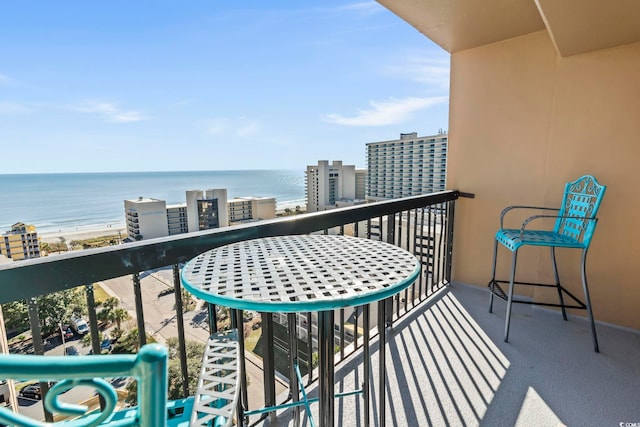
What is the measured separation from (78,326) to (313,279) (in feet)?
5.75

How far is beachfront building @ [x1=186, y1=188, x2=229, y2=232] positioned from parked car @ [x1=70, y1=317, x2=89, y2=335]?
116 inches

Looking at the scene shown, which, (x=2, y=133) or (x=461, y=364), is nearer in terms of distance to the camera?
(x=461, y=364)

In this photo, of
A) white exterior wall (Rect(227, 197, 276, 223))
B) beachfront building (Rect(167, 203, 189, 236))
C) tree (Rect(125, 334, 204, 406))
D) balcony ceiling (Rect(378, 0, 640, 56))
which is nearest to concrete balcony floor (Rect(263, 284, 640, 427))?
tree (Rect(125, 334, 204, 406))

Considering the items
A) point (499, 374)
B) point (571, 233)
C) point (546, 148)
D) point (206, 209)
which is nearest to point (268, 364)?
point (499, 374)

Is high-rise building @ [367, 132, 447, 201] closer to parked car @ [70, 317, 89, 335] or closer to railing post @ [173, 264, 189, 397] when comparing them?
railing post @ [173, 264, 189, 397]

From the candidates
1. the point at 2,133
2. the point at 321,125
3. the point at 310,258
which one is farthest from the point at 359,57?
the point at 2,133

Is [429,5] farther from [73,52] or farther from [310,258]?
[73,52]

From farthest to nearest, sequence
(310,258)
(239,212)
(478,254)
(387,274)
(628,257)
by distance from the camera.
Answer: (239,212)
(478,254)
(628,257)
(310,258)
(387,274)

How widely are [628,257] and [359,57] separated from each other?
1232 cm

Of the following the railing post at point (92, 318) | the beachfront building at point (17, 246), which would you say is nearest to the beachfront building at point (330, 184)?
the beachfront building at point (17, 246)

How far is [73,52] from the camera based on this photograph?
74.2ft

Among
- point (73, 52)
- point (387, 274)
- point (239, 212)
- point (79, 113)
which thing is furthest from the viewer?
point (79, 113)

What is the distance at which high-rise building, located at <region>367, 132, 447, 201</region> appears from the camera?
384 centimetres

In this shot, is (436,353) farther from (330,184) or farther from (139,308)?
(330,184)
